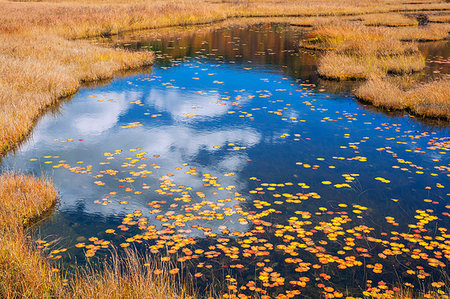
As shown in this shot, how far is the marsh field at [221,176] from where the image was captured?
5711mm

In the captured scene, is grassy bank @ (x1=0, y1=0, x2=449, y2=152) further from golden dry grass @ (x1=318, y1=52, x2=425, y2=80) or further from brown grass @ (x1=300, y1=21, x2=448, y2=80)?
brown grass @ (x1=300, y1=21, x2=448, y2=80)

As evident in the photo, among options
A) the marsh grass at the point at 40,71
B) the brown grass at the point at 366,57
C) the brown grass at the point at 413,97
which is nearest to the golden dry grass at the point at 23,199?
the marsh grass at the point at 40,71

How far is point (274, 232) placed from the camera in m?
6.79

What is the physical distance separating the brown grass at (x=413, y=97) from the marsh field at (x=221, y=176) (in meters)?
0.07

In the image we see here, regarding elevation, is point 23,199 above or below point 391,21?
below

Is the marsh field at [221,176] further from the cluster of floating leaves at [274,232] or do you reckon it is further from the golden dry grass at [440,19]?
the golden dry grass at [440,19]

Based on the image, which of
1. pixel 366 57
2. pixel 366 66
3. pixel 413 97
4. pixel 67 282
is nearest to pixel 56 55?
pixel 366 66

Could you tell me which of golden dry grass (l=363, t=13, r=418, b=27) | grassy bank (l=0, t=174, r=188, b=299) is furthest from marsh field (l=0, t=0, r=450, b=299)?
golden dry grass (l=363, t=13, r=418, b=27)

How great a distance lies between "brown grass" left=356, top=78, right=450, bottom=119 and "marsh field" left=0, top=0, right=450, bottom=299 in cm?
7

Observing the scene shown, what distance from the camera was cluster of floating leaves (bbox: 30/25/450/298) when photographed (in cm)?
575

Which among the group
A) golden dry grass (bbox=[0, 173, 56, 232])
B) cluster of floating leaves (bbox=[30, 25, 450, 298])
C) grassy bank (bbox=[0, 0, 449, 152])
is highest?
grassy bank (bbox=[0, 0, 449, 152])

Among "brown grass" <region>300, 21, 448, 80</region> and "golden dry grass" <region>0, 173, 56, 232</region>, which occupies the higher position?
"brown grass" <region>300, 21, 448, 80</region>

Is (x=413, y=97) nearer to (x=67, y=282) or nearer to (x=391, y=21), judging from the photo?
(x=67, y=282)

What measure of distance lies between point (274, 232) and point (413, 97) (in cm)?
1015
